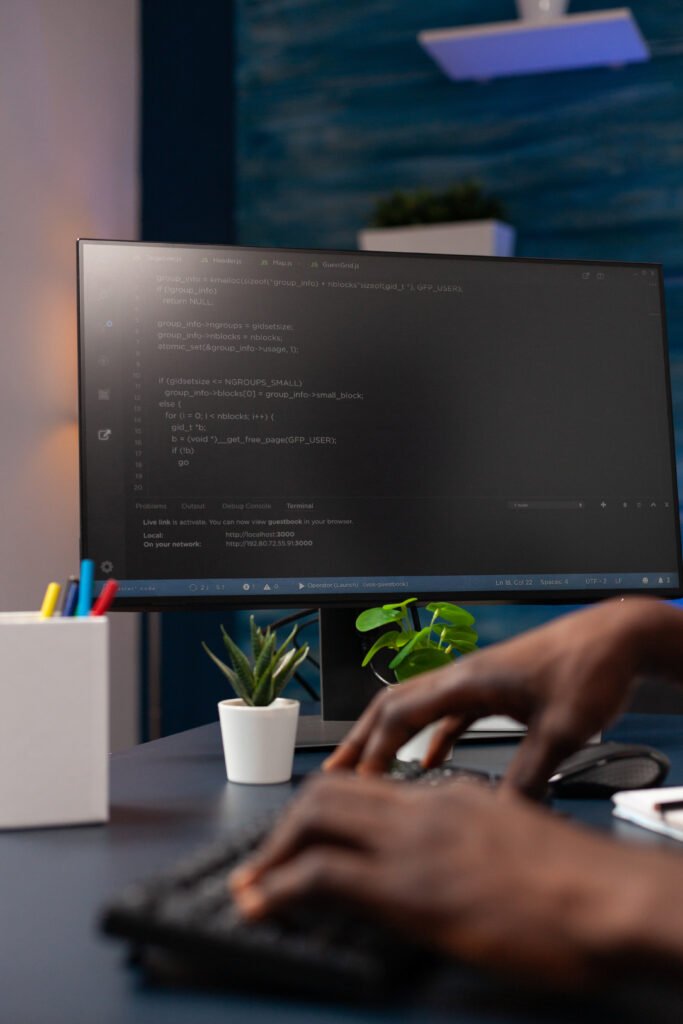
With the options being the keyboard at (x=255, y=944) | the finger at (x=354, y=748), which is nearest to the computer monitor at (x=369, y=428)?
the finger at (x=354, y=748)

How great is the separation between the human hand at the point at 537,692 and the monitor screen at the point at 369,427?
0.46 meters

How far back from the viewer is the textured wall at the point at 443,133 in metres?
2.95

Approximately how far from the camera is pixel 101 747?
31.7 inches

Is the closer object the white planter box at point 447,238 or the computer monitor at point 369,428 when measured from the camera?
the computer monitor at point 369,428

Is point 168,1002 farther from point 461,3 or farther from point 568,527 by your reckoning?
point 461,3

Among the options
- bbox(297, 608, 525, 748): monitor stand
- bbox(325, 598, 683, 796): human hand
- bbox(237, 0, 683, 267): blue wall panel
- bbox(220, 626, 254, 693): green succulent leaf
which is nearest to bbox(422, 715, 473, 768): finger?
bbox(325, 598, 683, 796): human hand

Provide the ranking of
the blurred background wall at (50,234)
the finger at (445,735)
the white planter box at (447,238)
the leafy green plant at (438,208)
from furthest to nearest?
1. the leafy green plant at (438,208)
2. the white planter box at (447,238)
3. the blurred background wall at (50,234)
4. the finger at (445,735)

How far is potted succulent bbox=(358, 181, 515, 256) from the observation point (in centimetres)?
281

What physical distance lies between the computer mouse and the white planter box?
202cm

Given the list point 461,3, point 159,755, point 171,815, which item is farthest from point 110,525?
point 461,3

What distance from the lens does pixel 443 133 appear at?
3.11m

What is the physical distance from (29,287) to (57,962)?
2.33 m

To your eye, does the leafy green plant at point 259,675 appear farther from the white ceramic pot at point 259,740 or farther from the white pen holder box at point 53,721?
the white pen holder box at point 53,721

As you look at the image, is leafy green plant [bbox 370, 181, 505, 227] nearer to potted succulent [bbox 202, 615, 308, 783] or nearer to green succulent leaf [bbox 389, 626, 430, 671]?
green succulent leaf [bbox 389, 626, 430, 671]
